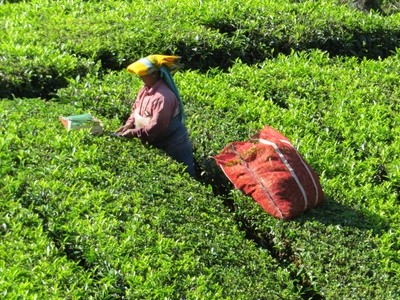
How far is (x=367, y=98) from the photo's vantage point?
8.25 metres

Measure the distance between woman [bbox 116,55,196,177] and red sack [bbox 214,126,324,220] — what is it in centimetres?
47

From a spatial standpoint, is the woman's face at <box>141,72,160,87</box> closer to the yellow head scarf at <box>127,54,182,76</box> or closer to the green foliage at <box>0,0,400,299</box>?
the yellow head scarf at <box>127,54,182,76</box>

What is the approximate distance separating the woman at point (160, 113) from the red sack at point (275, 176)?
1.54 ft

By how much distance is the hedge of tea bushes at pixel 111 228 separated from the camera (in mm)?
4836

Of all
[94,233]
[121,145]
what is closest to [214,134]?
[121,145]

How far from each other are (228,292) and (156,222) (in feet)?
2.59

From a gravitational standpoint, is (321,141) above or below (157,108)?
below

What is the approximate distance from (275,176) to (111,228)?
1510 mm

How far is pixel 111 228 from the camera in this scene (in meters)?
5.32

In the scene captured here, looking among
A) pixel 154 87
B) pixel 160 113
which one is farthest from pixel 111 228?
pixel 154 87

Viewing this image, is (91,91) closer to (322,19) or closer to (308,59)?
(308,59)

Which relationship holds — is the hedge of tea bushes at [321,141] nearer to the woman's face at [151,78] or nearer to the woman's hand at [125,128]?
the woman's hand at [125,128]

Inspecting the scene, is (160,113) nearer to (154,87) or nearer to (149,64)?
(154,87)

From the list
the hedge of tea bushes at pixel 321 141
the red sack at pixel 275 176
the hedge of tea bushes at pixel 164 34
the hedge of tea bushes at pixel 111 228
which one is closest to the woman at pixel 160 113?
the hedge of tea bushes at pixel 111 228
